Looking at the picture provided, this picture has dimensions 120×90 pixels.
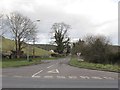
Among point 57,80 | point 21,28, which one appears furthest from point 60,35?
point 57,80

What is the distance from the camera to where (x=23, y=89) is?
14008 millimetres

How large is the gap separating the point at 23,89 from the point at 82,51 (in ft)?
170

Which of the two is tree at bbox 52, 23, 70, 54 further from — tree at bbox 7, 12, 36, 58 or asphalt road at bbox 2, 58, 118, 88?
asphalt road at bbox 2, 58, 118, 88


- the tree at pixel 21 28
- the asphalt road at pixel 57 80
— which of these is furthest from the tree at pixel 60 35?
the asphalt road at pixel 57 80

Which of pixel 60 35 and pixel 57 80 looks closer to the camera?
pixel 57 80

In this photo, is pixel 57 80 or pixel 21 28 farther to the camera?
pixel 21 28

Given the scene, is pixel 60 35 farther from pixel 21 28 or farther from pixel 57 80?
pixel 57 80

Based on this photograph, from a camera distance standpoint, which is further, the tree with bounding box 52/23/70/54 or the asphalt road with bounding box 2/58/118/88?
the tree with bounding box 52/23/70/54

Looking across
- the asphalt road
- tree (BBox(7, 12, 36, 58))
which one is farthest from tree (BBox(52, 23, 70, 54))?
the asphalt road

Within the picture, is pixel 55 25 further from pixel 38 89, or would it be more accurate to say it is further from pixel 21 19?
pixel 38 89

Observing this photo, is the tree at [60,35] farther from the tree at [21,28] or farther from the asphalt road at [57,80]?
the asphalt road at [57,80]

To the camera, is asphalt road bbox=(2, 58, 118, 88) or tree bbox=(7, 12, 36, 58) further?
tree bbox=(7, 12, 36, 58)

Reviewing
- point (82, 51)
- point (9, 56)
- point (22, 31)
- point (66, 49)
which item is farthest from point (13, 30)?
point (66, 49)

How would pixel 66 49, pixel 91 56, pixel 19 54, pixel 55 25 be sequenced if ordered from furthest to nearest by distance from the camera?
pixel 66 49 → pixel 55 25 → pixel 19 54 → pixel 91 56
